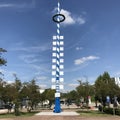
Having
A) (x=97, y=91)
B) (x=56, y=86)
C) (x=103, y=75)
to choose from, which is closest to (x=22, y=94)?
(x=56, y=86)

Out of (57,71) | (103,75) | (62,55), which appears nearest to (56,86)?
(57,71)

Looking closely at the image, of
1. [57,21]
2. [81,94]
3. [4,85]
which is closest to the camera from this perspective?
[4,85]

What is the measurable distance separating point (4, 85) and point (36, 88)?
25.9 feet

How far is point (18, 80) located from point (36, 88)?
17.1ft

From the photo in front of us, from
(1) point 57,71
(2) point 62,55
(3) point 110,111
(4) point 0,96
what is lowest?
(3) point 110,111

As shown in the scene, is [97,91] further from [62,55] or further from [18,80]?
[18,80]

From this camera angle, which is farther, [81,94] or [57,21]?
[81,94]

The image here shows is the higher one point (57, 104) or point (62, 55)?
point (62, 55)

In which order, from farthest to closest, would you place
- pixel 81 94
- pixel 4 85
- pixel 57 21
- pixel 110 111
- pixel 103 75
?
1. pixel 103 75
2. pixel 81 94
3. pixel 57 21
4. pixel 4 85
5. pixel 110 111

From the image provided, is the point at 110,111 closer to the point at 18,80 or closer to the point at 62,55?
the point at 62,55

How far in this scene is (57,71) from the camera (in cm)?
4719

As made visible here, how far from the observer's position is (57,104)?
46531mm

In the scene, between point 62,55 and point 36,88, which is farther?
point 36,88

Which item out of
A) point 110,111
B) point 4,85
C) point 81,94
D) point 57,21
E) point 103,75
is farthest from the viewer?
point 103,75
